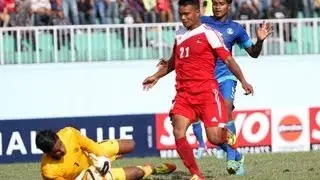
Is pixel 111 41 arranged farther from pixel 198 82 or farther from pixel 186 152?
pixel 186 152

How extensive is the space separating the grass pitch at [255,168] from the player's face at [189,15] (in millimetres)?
2364

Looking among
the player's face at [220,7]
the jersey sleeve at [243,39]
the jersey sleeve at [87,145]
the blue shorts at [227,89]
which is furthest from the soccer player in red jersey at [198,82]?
the blue shorts at [227,89]

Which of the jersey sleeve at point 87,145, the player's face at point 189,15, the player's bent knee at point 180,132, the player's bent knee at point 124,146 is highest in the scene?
the player's face at point 189,15

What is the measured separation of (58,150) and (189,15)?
88.8 inches

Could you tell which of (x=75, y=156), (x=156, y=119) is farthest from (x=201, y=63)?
(x=156, y=119)

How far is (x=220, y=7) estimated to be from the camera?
49.9 ft

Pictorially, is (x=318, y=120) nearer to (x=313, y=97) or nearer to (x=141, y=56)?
(x=313, y=97)

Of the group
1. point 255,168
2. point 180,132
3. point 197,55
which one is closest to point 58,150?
point 180,132

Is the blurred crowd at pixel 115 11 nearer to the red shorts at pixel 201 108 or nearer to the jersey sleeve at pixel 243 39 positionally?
the jersey sleeve at pixel 243 39

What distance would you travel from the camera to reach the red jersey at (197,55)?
45.3 ft

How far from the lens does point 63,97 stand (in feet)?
71.4

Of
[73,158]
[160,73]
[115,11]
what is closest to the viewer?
[73,158]

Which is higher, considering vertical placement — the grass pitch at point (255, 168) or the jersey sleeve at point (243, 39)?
the jersey sleeve at point (243, 39)

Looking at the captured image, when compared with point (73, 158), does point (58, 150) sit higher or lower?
higher
